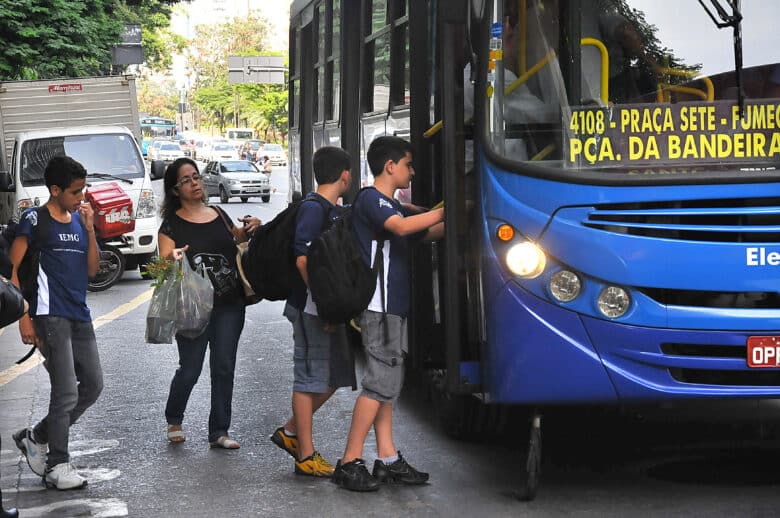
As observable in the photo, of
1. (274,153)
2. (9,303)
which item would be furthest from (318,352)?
(274,153)

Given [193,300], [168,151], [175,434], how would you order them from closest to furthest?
[193,300] → [175,434] → [168,151]

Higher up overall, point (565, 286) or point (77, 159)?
point (77, 159)

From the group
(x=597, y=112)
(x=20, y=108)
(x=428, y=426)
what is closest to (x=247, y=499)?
(x=428, y=426)

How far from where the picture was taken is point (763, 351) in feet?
18.5

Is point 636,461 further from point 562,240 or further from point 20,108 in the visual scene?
point 20,108

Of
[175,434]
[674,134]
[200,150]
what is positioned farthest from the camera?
[200,150]

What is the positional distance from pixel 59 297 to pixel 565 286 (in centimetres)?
241

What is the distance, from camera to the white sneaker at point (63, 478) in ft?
21.2

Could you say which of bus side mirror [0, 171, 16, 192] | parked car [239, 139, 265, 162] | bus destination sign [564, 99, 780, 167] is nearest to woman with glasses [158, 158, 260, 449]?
bus destination sign [564, 99, 780, 167]

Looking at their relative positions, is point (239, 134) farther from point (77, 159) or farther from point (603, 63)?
point (603, 63)

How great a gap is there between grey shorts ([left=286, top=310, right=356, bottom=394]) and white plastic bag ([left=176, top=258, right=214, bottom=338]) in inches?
28.2

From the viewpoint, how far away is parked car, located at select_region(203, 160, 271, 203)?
41.7 m

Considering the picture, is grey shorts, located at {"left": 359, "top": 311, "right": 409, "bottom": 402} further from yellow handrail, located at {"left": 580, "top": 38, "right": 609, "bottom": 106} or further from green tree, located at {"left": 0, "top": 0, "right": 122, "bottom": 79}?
green tree, located at {"left": 0, "top": 0, "right": 122, "bottom": 79}

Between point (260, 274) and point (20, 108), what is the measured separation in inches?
548
